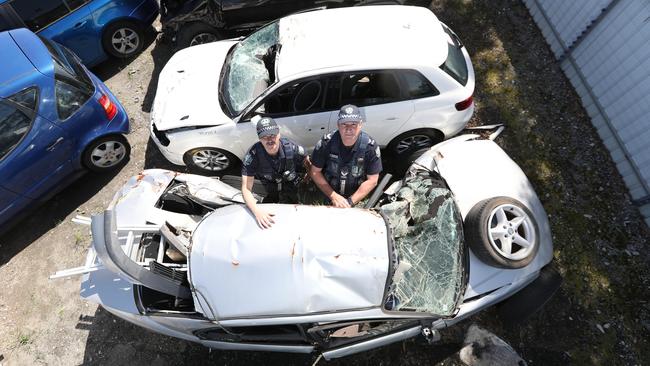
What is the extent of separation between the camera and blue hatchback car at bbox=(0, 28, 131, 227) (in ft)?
14.6

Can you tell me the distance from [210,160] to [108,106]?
5.15ft

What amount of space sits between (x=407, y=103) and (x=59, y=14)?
5.68 metres

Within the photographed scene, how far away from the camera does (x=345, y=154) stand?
12.8ft

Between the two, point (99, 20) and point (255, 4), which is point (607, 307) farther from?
point (99, 20)

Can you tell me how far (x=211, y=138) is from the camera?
15.4 feet

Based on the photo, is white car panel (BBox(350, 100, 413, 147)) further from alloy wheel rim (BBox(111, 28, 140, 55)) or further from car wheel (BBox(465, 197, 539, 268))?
alloy wheel rim (BBox(111, 28, 140, 55))

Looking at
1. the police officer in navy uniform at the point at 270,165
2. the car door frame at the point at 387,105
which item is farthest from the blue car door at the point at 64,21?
the car door frame at the point at 387,105

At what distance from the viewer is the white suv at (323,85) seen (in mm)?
4367

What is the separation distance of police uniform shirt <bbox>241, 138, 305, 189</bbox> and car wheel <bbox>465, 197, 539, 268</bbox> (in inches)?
73.3

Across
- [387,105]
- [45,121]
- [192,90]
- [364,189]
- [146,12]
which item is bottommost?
[146,12]

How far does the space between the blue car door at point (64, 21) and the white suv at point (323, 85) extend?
2.37 metres

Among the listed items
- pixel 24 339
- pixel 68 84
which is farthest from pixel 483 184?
pixel 24 339

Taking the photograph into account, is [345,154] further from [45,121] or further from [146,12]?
[146,12]

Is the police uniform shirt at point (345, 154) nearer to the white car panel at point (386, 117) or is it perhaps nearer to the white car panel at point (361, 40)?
the white car panel at point (386, 117)
